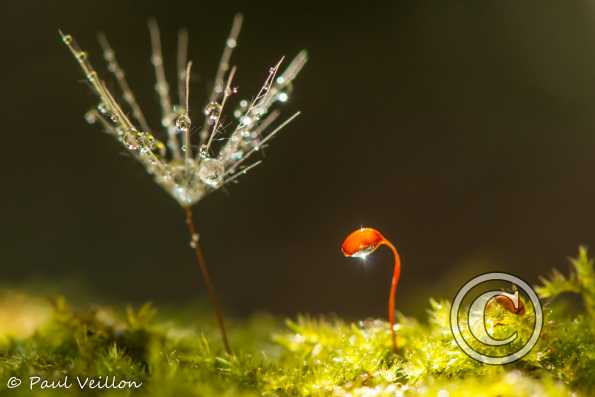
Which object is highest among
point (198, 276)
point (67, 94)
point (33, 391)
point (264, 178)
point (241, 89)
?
point (67, 94)

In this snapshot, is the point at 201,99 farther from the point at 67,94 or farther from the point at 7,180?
the point at 7,180

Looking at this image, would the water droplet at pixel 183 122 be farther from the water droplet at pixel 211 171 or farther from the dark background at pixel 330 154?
the dark background at pixel 330 154

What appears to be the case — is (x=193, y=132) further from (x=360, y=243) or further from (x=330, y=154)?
(x=330, y=154)

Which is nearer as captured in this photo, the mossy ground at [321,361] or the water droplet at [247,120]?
the mossy ground at [321,361]

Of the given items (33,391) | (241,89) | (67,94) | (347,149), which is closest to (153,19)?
(67,94)

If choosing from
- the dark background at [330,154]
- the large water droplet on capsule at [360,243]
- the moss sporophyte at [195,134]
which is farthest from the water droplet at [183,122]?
the dark background at [330,154]

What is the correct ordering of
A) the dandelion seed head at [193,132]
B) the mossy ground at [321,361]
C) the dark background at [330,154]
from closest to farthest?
the mossy ground at [321,361] < the dandelion seed head at [193,132] < the dark background at [330,154]

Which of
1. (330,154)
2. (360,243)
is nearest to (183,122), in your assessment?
(360,243)
